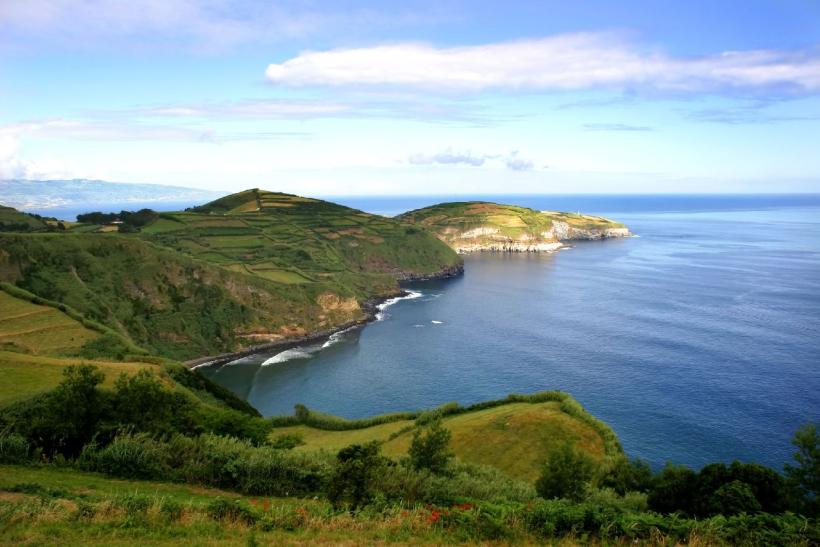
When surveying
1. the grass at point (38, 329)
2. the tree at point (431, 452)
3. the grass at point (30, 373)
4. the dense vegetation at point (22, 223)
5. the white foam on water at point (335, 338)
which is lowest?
the white foam on water at point (335, 338)

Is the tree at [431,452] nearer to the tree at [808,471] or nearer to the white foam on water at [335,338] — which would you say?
the tree at [808,471]

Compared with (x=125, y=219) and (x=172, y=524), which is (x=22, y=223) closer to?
(x=125, y=219)

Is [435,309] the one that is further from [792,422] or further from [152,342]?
[792,422]

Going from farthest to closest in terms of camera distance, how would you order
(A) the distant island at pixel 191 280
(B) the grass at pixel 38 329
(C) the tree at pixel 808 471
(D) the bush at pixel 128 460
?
1. (A) the distant island at pixel 191 280
2. (B) the grass at pixel 38 329
3. (C) the tree at pixel 808 471
4. (D) the bush at pixel 128 460

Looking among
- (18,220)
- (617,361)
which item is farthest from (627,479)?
(18,220)

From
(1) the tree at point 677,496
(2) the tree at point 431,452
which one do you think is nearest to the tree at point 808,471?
(1) the tree at point 677,496

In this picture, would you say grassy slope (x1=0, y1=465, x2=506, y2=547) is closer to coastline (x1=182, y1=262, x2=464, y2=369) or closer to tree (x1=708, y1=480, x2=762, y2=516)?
tree (x1=708, y1=480, x2=762, y2=516)

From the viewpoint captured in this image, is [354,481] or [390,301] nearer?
[354,481]
